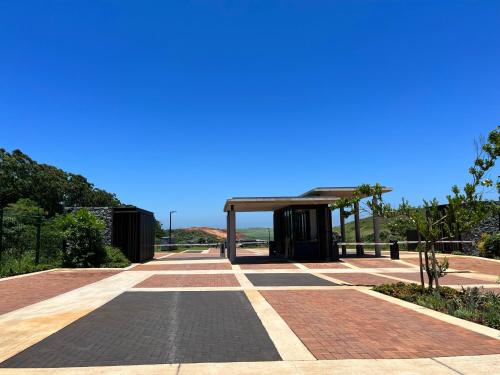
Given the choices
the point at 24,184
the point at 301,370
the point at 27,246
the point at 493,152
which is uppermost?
the point at 24,184

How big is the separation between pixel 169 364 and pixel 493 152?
8437 millimetres

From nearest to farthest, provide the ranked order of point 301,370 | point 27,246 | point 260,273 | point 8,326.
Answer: point 301,370 < point 8,326 < point 260,273 < point 27,246

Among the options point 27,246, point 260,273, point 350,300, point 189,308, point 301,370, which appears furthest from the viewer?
point 27,246

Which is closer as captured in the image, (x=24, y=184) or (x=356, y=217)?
(x=356, y=217)

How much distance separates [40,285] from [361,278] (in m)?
10.5

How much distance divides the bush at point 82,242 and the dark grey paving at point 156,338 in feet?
35.3

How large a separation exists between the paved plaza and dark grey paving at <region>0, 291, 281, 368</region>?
0.02 m

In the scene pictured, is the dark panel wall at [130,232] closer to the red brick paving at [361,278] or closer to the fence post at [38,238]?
the fence post at [38,238]

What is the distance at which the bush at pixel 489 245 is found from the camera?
73.7 ft

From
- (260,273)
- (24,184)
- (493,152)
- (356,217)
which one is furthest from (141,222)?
(24,184)

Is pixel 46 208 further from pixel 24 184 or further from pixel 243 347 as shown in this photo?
pixel 243 347

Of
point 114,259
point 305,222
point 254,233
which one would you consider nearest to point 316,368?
point 114,259

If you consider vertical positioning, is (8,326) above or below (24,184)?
below

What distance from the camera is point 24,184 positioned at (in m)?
40.6
